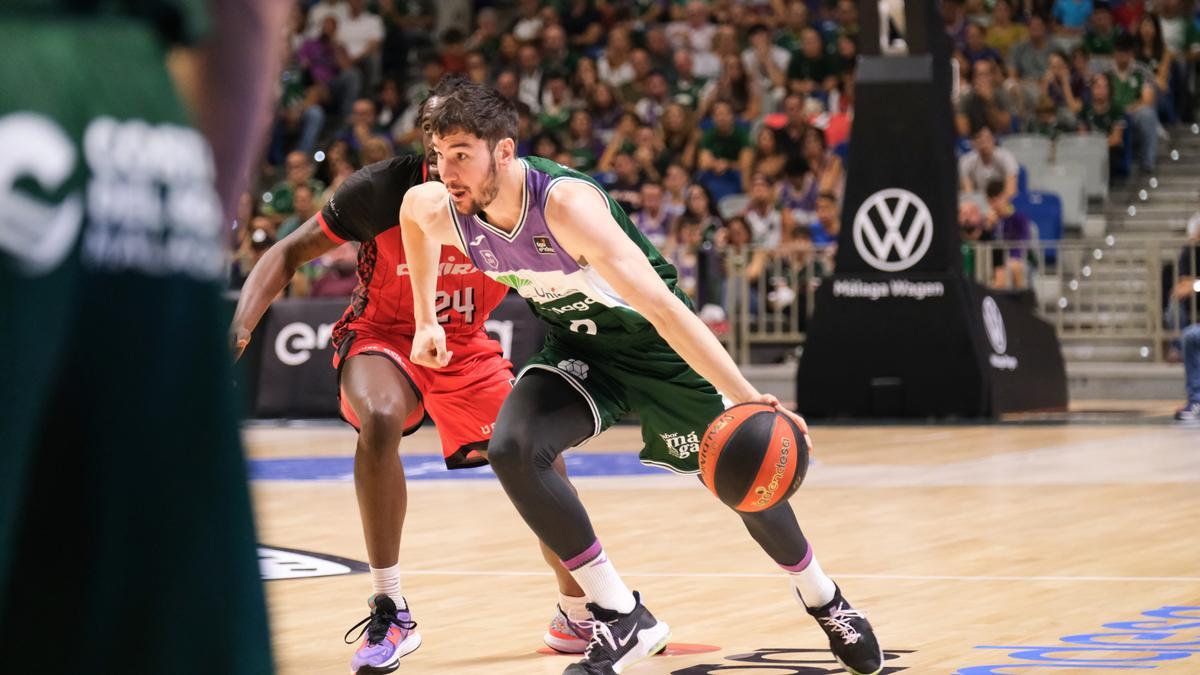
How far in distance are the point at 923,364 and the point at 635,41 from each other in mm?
8189

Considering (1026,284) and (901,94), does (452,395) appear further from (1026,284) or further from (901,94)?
(1026,284)

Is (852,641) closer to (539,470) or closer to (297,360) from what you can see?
(539,470)

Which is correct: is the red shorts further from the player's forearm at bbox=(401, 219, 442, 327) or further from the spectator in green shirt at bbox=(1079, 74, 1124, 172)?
the spectator in green shirt at bbox=(1079, 74, 1124, 172)

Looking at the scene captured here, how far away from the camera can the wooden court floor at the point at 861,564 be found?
5465mm

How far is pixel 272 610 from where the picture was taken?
160 centimetres

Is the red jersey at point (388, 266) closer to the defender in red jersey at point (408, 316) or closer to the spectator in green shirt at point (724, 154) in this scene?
the defender in red jersey at point (408, 316)

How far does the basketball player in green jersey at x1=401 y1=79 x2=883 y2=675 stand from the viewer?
494 centimetres

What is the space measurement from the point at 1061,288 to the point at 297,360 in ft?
22.5

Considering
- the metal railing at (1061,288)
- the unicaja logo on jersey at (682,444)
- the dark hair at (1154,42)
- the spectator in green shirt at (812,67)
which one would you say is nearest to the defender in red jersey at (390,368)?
the unicaja logo on jersey at (682,444)

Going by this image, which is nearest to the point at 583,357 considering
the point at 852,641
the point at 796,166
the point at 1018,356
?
the point at 852,641

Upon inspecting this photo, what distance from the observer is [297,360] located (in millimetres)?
15812

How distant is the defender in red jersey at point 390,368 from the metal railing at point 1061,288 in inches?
424

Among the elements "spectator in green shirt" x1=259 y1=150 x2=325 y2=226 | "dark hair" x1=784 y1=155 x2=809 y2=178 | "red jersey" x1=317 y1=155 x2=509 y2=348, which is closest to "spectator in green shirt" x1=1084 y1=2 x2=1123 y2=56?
"dark hair" x1=784 y1=155 x2=809 y2=178

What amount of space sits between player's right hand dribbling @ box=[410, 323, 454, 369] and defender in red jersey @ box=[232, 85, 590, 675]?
0.20 m
